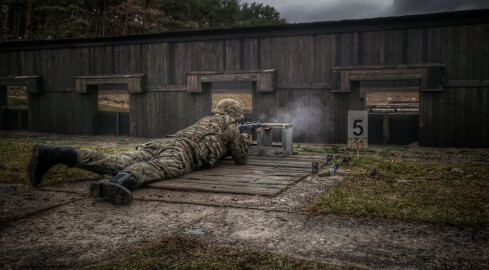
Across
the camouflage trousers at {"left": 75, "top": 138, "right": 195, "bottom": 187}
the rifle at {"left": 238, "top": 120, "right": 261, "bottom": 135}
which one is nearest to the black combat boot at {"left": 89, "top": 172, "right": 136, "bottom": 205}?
the camouflage trousers at {"left": 75, "top": 138, "right": 195, "bottom": 187}

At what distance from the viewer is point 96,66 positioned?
17875 millimetres

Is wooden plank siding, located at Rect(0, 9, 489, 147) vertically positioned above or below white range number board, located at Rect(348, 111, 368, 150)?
above

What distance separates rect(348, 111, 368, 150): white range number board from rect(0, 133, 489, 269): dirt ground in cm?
400

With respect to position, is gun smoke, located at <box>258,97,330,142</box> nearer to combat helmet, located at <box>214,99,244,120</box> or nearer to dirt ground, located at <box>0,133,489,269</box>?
combat helmet, located at <box>214,99,244,120</box>

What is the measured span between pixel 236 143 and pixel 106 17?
32.9m

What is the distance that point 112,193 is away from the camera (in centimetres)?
490

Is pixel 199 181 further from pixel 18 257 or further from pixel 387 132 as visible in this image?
pixel 387 132

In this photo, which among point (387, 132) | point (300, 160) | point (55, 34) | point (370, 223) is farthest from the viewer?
point (55, 34)

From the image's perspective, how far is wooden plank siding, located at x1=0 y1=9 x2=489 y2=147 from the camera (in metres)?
12.8

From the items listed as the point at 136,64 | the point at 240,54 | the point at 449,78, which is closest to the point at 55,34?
the point at 136,64

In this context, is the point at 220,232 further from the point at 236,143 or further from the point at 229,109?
the point at 229,109

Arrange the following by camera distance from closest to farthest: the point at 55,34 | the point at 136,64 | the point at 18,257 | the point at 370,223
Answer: the point at 18,257
the point at 370,223
the point at 136,64
the point at 55,34

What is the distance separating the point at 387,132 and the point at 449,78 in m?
2.86

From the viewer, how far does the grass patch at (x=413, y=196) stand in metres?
4.33
